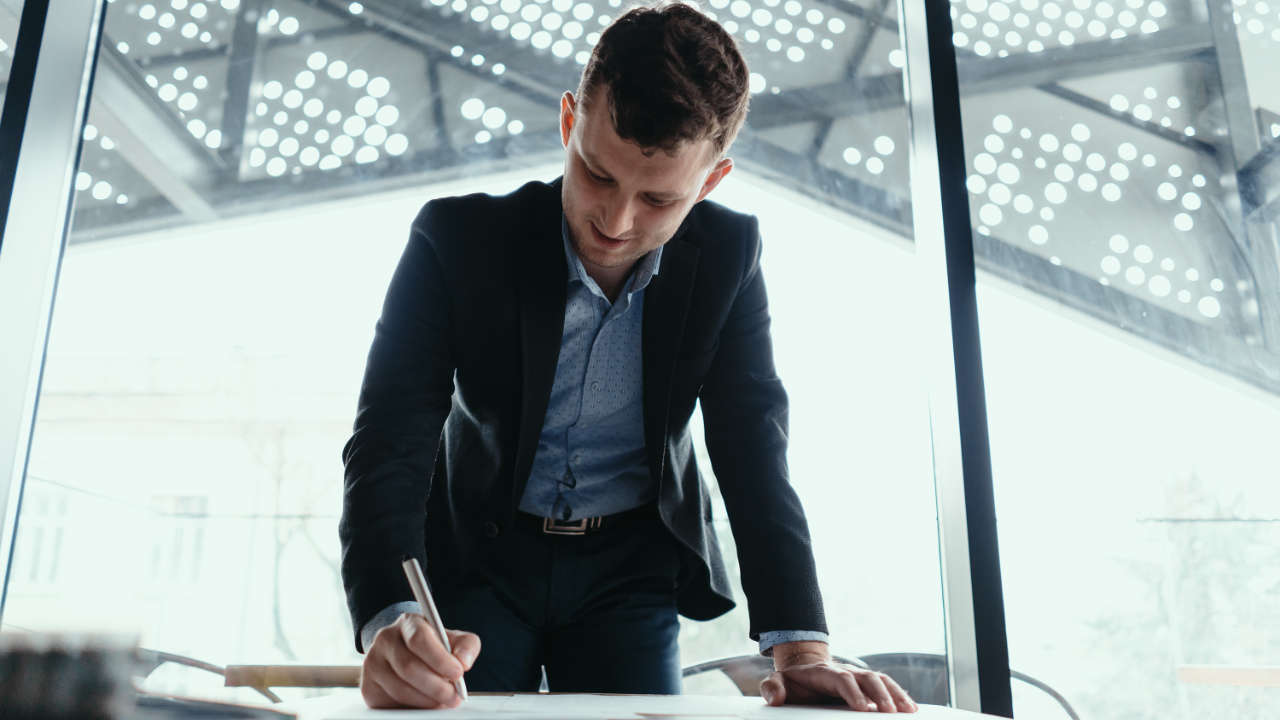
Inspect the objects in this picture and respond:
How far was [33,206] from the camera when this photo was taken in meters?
1.84

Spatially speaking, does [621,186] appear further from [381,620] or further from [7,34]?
[7,34]

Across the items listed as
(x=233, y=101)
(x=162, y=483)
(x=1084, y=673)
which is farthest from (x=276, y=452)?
(x=1084, y=673)

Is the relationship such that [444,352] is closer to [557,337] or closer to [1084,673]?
[557,337]

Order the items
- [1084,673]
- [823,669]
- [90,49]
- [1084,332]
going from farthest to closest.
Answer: [90,49] → [1084,332] → [1084,673] → [823,669]

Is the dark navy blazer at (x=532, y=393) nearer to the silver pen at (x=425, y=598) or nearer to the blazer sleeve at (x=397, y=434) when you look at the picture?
the blazer sleeve at (x=397, y=434)

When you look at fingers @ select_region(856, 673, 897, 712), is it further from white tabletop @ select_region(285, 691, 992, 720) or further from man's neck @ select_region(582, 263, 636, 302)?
man's neck @ select_region(582, 263, 636, 302)

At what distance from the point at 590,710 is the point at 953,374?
118 centimetres

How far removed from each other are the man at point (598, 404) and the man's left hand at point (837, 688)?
14cm

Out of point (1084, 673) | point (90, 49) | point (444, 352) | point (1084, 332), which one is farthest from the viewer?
point (90, 49)

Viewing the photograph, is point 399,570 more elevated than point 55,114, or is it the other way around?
point 55,114

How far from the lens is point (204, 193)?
79.1 inches

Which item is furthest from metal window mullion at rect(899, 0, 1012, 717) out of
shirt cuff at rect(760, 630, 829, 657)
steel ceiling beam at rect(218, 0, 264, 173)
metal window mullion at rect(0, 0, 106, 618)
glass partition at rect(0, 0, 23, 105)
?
glass partition at rect(0, 0, 23, 105)

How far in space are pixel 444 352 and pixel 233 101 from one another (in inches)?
49.7

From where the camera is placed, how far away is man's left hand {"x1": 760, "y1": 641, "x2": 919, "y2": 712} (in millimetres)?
811
